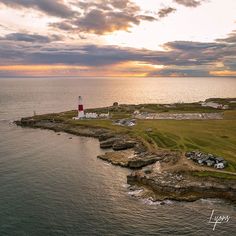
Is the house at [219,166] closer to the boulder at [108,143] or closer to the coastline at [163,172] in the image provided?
the coastline at [163,172]

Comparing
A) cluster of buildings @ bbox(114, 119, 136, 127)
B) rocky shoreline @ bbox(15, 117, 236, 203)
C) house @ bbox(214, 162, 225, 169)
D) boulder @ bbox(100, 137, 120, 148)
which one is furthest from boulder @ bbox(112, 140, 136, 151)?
house @ bbox(214, 162, 225, 169)

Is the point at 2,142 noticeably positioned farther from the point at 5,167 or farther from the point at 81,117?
the point at 81,117

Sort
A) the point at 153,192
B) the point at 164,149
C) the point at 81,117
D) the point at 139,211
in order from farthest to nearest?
the point at 81,117 < the point at 164,149 < the point at 153,192 < the point at 139,211

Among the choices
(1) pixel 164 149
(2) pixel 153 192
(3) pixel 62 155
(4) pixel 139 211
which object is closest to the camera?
(4) pixel 139 211

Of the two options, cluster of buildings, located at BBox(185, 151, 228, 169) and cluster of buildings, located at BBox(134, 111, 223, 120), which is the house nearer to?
cluster of buildings, located at BBox(185, 151, 228, 169)

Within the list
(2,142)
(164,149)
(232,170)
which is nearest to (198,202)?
(232,170)

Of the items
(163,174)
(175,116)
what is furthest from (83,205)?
(175,116)
